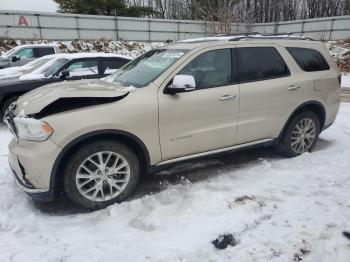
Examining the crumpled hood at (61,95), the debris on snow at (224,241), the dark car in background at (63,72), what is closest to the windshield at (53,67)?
the dark car in background at (63,72)

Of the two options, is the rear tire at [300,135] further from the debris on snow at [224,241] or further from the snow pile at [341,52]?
the snow pile at [341,52]

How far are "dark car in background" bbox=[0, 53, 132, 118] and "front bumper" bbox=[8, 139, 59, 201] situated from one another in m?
4.40

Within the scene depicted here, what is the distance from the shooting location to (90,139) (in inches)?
138

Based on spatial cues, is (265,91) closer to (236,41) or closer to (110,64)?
(236,41)

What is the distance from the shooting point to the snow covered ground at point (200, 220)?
2.86 meters

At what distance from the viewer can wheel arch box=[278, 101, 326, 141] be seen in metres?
4.86

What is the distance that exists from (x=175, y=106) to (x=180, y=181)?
1073 millimetres

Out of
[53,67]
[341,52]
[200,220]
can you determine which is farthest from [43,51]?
[341,52]

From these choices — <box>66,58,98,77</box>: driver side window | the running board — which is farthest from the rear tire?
<box>66,58,98,77</box>: driver side window

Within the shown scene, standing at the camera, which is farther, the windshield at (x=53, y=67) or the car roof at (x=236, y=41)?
the windshield at (x=53, y=67)

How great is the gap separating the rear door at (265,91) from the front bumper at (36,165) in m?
2.40

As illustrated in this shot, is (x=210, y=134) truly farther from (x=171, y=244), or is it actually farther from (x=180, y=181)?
(x=171, y=244)

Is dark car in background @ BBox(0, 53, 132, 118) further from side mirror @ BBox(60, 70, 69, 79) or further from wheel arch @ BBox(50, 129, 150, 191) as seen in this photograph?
wheel arch @ BBox(50, 129, 150, 191)

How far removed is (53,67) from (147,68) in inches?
188
